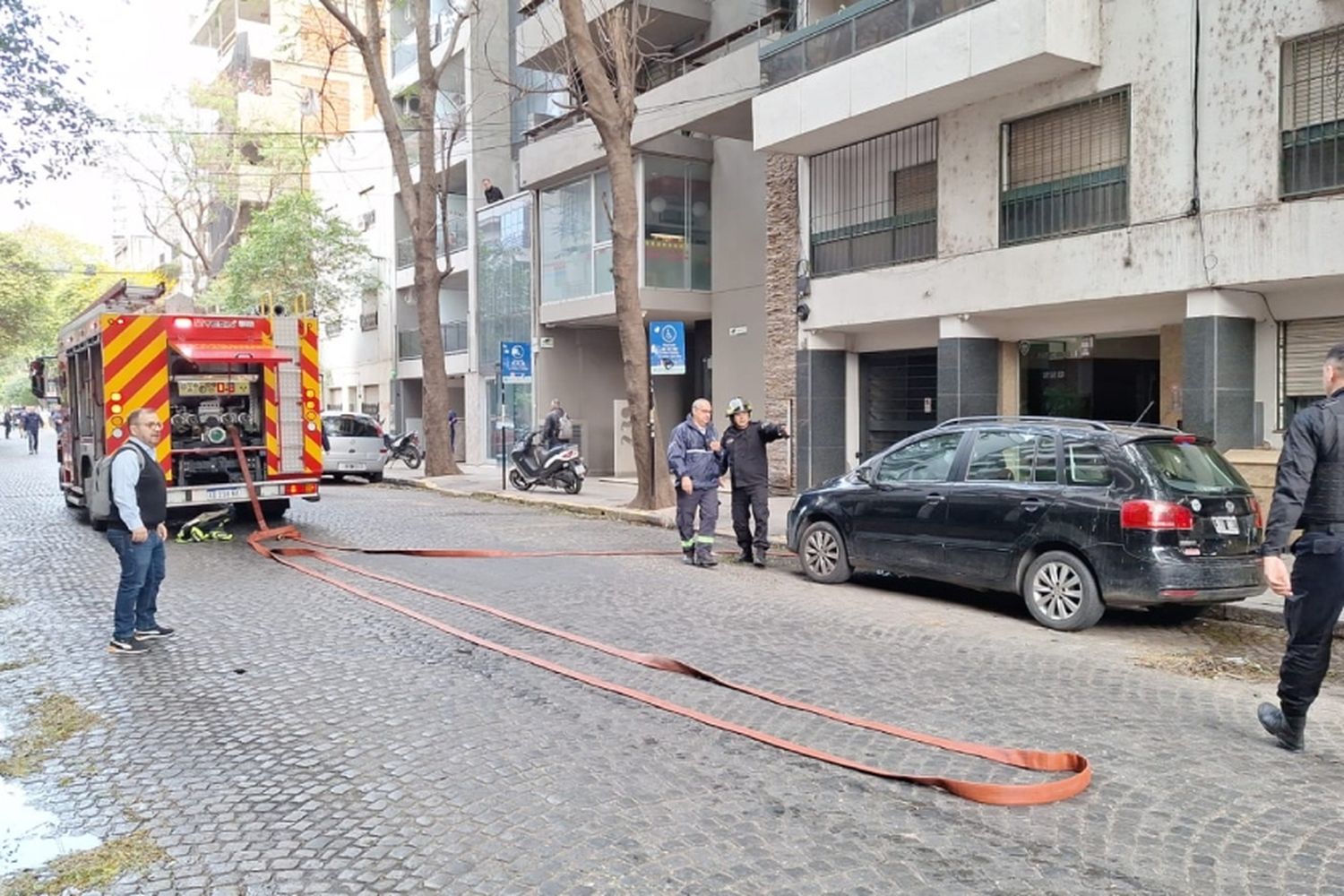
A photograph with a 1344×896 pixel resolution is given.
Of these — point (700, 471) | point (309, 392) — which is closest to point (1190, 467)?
point (700, 471)

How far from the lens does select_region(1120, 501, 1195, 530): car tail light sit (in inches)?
294

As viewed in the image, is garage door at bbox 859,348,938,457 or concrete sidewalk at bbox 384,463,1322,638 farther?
garage door at bbox 859,348,938,457

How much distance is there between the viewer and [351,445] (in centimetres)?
2292

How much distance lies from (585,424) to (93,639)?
58.4ft

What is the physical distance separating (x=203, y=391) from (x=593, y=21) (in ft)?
38.2

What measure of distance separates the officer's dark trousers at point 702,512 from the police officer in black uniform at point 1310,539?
20.9 ft

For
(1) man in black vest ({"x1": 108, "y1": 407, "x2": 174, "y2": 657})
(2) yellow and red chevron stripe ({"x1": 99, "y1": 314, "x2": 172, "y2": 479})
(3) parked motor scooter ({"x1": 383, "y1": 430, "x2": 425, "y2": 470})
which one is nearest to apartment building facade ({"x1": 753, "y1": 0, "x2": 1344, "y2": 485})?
(2) yellow and red chevron stripe ({"x1": 99, "y1": 314, "x2": 172, "y2": 479})

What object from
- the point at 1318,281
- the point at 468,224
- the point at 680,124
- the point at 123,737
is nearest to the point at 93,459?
the point at 123,737

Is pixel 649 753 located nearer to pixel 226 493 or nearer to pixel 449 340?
pixel 226 493

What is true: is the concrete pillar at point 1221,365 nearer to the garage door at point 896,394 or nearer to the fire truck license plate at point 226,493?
the garage door at point 896,394

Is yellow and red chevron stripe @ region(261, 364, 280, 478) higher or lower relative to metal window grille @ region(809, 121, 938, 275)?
lower

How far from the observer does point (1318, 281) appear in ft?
36.0

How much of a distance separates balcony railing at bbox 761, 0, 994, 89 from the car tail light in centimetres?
808

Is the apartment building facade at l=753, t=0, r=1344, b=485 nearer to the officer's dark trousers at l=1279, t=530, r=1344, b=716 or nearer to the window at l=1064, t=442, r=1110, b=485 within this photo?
the window at l=1064, t=442, r=1110, b=485
